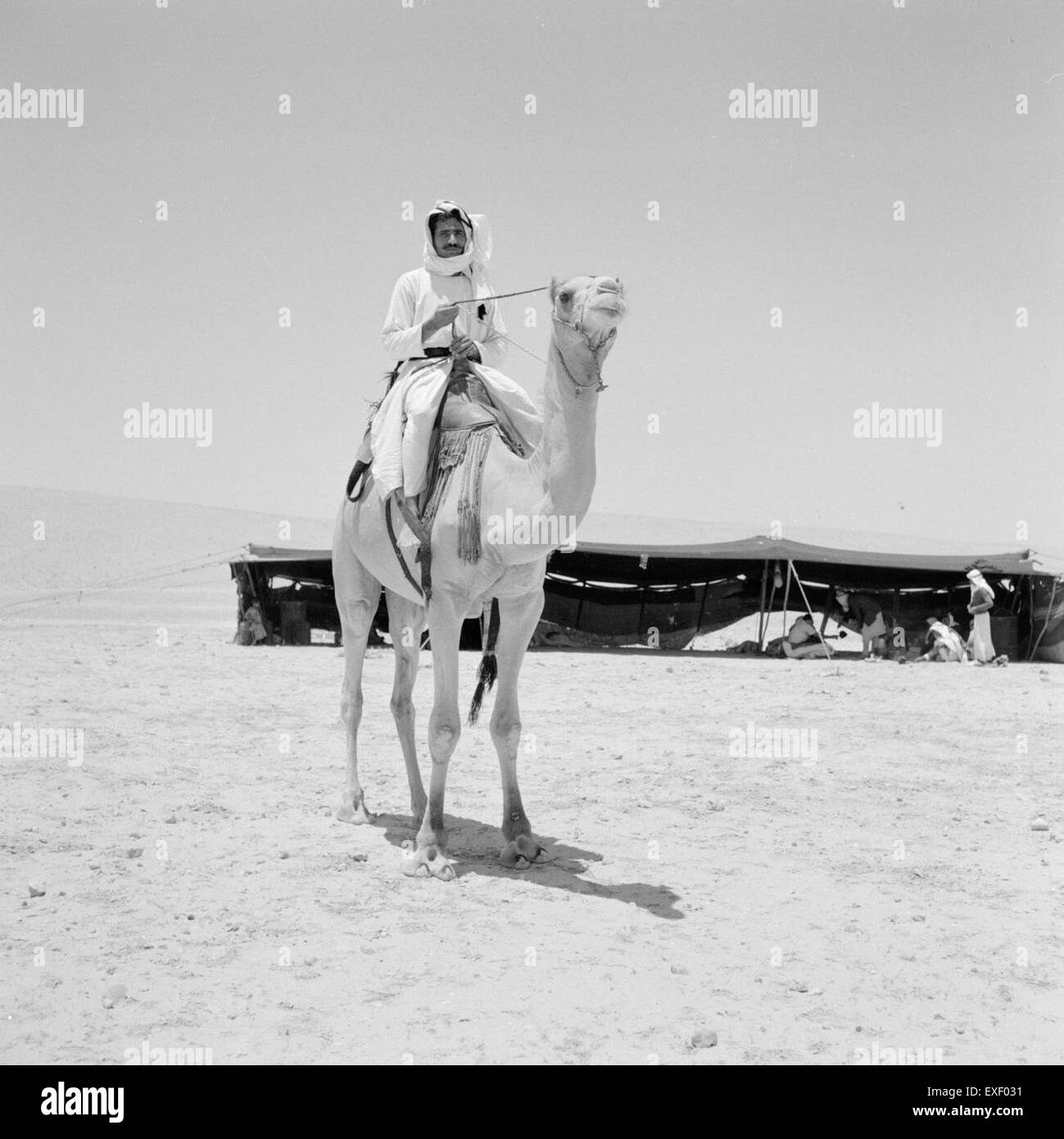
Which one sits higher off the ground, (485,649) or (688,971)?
(485,649)

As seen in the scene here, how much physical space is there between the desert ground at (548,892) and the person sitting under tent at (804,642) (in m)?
7.40

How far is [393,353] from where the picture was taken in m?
7.08

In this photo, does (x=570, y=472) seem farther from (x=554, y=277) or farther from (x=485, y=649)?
(x=485, y=649)

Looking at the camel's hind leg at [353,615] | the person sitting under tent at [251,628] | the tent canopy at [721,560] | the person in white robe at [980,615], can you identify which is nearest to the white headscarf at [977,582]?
the person in white robe at [980,615]

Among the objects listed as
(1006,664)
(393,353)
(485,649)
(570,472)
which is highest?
(393,353)

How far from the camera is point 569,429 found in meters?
5.45

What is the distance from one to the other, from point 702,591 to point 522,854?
50.8ft

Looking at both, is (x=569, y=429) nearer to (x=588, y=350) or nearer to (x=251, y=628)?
(x=588, y=350)

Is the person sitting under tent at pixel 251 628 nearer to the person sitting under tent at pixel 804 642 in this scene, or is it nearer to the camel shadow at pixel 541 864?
the person sitting under tent at pixel 804 642

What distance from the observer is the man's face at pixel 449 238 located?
688 cm

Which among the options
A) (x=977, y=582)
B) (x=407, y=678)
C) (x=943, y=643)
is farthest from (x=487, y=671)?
(x=977, y=582)

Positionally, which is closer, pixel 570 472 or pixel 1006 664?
pixel 570 472

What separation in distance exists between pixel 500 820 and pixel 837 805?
2.37m
